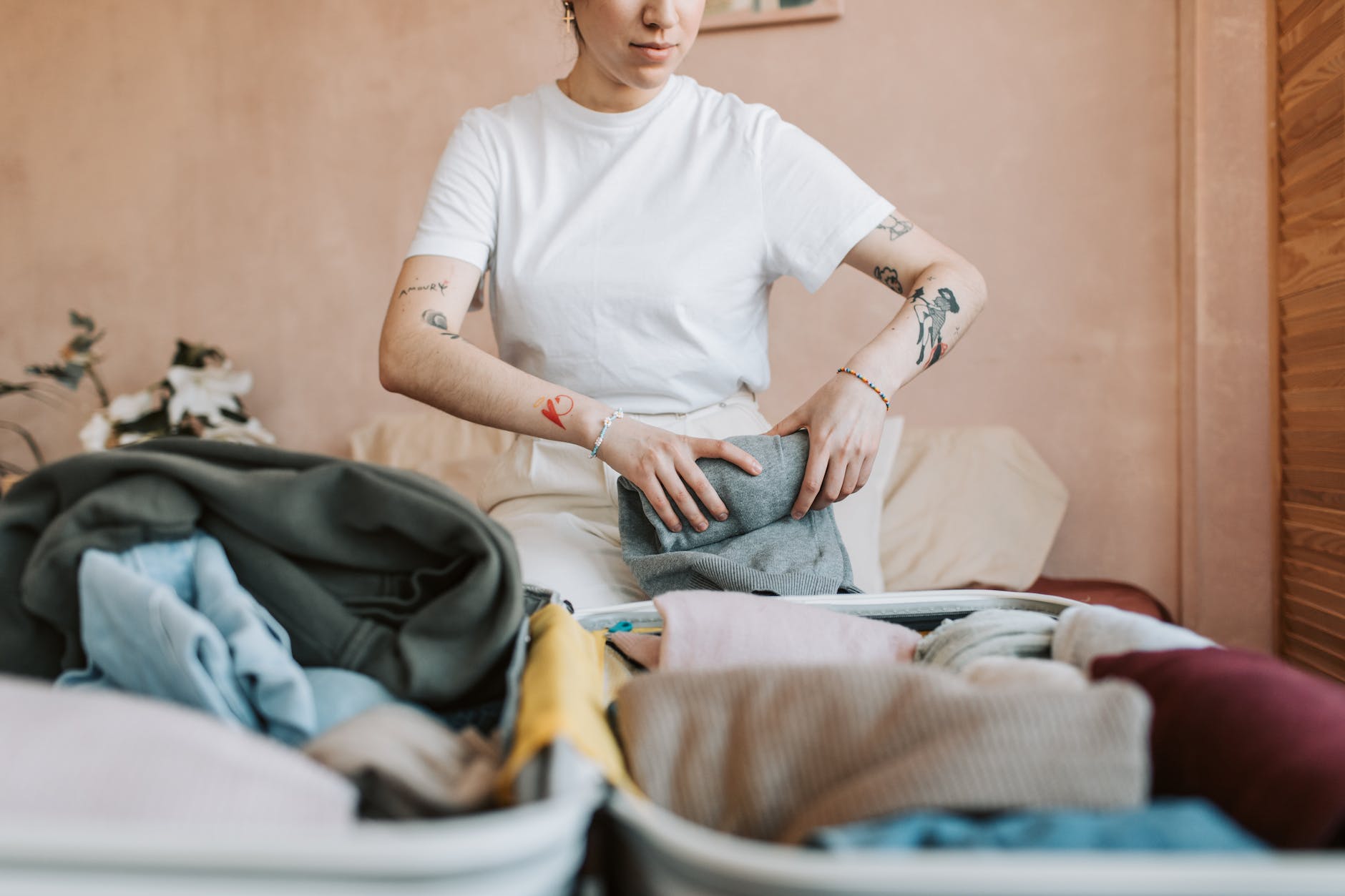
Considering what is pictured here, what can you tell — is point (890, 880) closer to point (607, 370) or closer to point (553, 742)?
point (553, 742)

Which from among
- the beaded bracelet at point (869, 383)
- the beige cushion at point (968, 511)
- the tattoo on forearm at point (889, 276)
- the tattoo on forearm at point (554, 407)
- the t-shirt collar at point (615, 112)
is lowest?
the beige cushion at point (968, 511)

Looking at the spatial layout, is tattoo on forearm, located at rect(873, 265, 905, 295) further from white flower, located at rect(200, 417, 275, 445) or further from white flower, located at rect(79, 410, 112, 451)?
white flower, located at rect(79, 410, 112, 451)

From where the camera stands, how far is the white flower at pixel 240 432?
2.31 meters

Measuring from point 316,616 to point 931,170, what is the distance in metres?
1.97

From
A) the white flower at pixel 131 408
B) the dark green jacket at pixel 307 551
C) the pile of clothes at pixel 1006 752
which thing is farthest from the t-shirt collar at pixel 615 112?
the white flower at pixel 131 408

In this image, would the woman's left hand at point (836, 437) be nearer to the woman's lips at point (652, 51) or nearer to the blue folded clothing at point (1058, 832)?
the woman's lips at point (652, 51)

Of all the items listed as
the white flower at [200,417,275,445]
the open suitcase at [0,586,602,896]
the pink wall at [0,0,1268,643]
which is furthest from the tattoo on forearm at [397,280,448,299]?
A: the white flower at [200,417,275,445]

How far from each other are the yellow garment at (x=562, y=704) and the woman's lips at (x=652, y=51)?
0.87m

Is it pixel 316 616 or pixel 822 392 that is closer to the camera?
pixel 316 616

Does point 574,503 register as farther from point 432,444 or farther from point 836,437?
point 432,444

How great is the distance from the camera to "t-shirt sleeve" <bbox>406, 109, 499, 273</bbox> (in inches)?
50.0

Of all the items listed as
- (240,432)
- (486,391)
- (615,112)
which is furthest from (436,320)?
(240,432)

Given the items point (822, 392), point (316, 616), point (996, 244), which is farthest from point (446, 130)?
point (316, 616)

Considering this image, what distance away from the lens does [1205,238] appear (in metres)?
1.98
